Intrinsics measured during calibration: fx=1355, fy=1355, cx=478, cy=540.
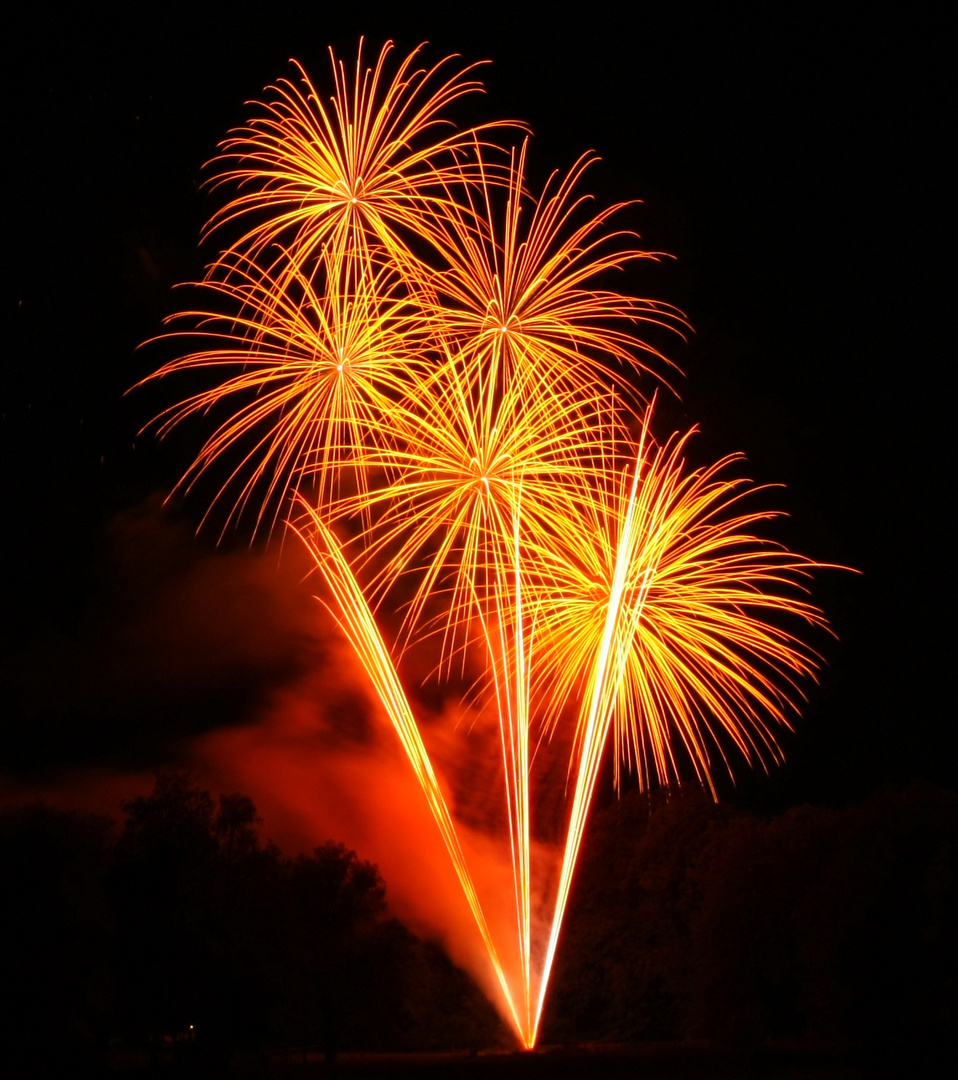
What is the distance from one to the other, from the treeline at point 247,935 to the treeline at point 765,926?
419cm

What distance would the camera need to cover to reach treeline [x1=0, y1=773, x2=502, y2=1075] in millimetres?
16781

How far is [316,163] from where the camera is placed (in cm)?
1594

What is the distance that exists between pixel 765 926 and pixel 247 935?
13064 millimetres

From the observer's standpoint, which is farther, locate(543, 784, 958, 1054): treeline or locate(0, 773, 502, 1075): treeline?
locate(543, 784, 958, 1054): treeline

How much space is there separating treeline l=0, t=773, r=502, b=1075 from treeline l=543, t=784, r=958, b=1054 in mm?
4193

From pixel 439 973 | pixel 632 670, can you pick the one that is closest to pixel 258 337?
pixel 632 670

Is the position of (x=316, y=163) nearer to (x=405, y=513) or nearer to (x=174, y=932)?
(x=405, y=513)

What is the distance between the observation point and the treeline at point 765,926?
782 inches

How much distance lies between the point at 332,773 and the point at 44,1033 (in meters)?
26.7

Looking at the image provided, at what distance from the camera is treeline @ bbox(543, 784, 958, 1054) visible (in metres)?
19.9

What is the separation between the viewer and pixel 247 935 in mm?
33500

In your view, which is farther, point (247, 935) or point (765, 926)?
point (765, 926)

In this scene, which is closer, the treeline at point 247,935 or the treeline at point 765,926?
the treeline at point 247,935

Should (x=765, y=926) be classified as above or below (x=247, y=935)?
below
